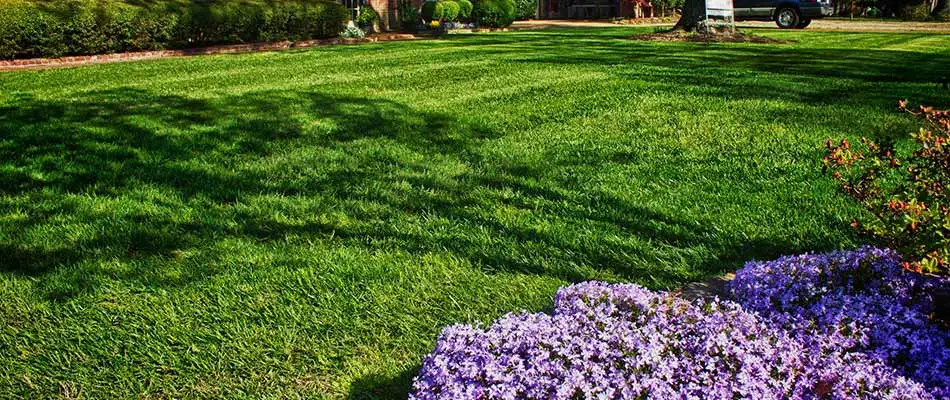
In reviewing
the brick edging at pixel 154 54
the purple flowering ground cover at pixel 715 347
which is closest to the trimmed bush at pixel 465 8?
the brick edging at pixel 154 54

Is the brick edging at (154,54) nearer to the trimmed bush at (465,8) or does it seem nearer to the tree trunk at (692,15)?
the trimmed bush at (465,8)

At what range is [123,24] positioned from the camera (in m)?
16.1

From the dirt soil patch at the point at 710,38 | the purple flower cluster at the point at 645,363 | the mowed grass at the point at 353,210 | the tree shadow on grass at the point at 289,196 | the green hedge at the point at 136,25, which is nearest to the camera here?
the purple flower cluster at the point at 645,363

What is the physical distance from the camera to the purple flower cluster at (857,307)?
269 cm

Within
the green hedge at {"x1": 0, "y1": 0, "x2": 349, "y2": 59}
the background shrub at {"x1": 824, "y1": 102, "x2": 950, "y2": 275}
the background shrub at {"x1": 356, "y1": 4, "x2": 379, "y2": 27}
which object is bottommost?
the background shrub at {"x1": 824, "y1": 102, "x2": 950, "y2": 275}

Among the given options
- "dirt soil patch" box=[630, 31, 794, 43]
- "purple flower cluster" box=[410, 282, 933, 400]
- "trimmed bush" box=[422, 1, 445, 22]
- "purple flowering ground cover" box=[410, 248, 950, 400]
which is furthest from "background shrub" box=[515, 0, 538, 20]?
"purple flower cluster" box=[410, 282, 933, 400]

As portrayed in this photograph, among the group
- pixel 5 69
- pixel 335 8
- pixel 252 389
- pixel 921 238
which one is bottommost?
pixel 252 389

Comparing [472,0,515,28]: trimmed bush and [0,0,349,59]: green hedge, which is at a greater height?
[472,0,515,28]: trimmed bush

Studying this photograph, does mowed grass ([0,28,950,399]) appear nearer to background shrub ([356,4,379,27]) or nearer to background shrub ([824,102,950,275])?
background shrub ([824,102,950,275])

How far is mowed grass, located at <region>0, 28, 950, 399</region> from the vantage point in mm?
3430

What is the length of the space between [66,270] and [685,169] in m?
4.31

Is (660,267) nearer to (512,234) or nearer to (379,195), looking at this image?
(512,234)

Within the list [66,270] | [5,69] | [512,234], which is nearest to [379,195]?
[512,234]

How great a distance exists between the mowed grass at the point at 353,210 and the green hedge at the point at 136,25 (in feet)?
17.7
